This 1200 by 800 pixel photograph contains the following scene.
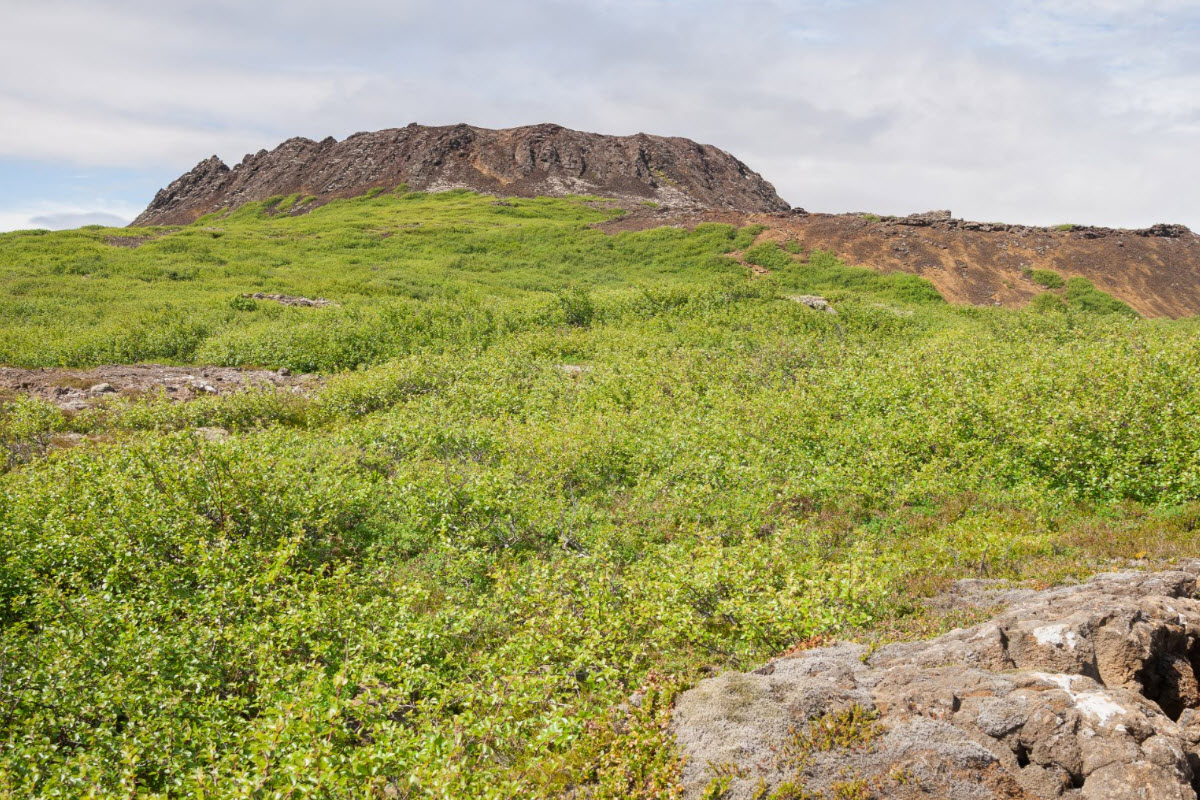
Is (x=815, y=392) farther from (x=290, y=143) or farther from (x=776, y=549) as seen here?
(x=290, y=143)

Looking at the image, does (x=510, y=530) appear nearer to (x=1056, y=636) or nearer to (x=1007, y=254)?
(x=1056, y=636)

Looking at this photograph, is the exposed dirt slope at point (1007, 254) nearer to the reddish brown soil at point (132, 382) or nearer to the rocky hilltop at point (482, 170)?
the reddish brown soil at point (132, 382)

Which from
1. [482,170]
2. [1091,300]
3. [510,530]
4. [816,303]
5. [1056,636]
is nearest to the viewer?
[1056,636]

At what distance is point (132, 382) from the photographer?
24.2m

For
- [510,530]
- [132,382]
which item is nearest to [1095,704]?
[510,530]

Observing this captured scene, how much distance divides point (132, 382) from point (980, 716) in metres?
27.8

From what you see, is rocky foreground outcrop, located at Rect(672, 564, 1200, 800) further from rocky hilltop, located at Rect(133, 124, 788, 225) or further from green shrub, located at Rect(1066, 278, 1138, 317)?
rocky hilltop, located at Rect(133, 124, 788, 225)

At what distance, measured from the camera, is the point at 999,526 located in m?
12.1

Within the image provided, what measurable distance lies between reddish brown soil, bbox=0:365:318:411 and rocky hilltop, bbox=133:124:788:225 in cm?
7688

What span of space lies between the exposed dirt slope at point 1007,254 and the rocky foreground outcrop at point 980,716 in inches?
1659

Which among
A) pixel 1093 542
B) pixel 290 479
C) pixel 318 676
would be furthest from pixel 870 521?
pixel 290 479

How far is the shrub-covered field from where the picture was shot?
6.33m

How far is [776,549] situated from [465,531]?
18.8 feet

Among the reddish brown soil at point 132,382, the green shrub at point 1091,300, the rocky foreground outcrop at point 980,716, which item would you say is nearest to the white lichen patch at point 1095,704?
the rocky foreground outcrop at point 980,716
